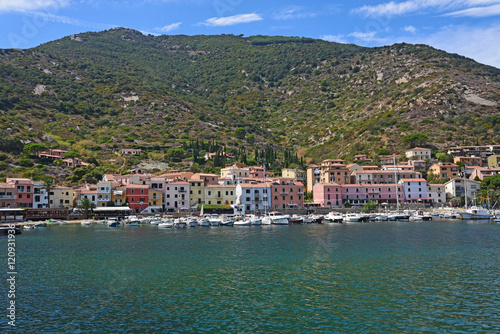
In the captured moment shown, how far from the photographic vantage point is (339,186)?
99.4m

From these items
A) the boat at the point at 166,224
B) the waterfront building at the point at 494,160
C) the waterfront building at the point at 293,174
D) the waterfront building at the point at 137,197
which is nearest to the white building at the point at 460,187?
the waterfront building at the point at 494,160

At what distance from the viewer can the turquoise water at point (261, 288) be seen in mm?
19016

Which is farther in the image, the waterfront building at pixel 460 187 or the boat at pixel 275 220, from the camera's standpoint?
the waterfront building at pixel 460 187

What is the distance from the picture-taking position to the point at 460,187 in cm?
10112

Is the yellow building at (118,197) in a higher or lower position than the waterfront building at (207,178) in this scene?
lower

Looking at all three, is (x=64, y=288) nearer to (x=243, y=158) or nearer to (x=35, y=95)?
(x=243, y=158)

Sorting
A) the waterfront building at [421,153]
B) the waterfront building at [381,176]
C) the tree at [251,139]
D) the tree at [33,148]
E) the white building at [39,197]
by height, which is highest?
the tree at [251,139]

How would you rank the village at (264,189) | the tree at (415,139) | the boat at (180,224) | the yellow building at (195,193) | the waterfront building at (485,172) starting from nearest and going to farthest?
the boat at (180,224), the village at (264,189), the yellow building at (195,193), the waterfront building at (485,172), the tree at (415,139)

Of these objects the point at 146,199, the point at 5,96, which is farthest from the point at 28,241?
the point at 5,96

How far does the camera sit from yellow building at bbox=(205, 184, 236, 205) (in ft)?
312

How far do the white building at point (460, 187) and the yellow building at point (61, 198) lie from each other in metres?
93.6

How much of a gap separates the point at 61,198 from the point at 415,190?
86.0 m

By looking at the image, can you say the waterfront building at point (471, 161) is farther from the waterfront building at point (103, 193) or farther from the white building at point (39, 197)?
the white building at point (39, 197)

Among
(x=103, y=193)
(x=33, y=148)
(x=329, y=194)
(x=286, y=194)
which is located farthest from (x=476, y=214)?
(x=33, y=148)
